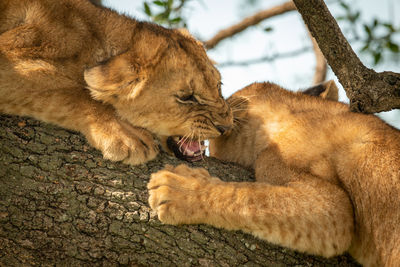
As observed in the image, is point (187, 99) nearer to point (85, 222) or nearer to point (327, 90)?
point (85, 222)

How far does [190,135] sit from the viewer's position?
3.45m

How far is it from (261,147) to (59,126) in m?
1.53

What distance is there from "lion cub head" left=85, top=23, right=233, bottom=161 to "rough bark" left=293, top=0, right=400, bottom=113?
975 mm

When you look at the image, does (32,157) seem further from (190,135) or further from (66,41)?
(190,135)

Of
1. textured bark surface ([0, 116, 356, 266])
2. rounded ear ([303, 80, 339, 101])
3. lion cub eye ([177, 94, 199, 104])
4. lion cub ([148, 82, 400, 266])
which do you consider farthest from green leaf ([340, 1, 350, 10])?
textured bark surface ([0, 116, 356, 266])

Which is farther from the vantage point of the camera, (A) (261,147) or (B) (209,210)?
(A) (261,147)

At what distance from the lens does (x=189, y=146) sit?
3498 mm

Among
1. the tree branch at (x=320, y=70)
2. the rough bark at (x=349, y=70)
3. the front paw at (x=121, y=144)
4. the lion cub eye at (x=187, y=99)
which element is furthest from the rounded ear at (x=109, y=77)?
the tree branch at (x=320, y=70)

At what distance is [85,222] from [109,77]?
1071 mm

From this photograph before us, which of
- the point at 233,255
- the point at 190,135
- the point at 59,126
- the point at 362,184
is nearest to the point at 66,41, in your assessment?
the point at 59,126

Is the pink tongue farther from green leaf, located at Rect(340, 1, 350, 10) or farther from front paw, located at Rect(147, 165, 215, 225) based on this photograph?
green leaf, located at Rect(340, 1, 350, 10)

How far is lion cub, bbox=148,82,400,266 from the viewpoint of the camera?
2777mm

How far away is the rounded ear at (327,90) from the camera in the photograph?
14.2ft

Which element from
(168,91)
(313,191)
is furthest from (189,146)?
(313,191)
